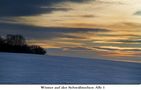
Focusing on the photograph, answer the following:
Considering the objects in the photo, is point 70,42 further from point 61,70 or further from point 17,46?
point 17,46

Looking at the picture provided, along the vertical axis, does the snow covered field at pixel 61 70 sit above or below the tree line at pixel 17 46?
below

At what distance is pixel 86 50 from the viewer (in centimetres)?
366

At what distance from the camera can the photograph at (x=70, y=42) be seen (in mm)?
3549

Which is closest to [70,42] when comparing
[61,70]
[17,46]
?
[61,70]

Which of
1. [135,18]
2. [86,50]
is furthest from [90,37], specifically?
[135,18]

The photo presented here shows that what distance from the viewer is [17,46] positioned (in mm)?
3592

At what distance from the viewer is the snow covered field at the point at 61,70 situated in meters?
3.55

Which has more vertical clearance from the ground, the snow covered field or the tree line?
the tree line

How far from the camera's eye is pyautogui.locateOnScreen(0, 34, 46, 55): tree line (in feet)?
11.6

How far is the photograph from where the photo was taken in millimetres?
3549

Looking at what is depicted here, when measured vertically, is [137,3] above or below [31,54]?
above

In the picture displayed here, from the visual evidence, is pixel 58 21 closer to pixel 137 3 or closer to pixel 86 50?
pixel 86 50

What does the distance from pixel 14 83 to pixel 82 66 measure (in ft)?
1.46

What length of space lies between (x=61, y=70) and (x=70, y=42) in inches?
7.3
